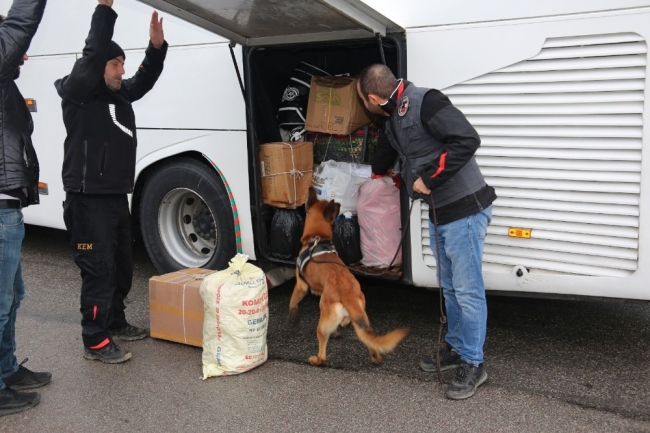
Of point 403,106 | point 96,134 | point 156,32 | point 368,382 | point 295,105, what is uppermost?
point 156,32

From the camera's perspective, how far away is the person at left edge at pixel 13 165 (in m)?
3.54

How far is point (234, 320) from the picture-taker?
4.13m

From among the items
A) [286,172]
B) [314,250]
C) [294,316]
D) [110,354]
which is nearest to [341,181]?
[286,172]

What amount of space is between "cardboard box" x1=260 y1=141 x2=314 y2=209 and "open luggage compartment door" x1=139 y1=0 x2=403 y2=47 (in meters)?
0.77

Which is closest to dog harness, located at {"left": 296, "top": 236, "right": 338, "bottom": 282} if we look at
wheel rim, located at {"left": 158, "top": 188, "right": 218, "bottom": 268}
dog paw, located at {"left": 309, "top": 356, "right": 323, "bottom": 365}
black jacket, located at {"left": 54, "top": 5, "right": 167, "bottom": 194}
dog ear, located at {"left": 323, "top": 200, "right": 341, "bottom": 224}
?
dog ear, located at {"left": 323, "top": 200, "right": 341, "bottom": 224}

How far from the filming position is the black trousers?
4.39 meters

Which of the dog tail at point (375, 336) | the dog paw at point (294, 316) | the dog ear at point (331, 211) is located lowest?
the dog paw at point (294, 316)

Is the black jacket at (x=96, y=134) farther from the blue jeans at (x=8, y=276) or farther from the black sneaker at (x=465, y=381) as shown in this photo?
the black sneaker at (x=465, y=381)

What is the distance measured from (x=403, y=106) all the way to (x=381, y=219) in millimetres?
1068

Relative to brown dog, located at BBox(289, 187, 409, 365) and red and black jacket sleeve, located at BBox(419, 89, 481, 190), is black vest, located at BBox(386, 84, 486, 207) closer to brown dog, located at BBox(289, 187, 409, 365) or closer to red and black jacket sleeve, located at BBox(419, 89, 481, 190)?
red and black jacket sleeve, located at BBox(419, 89, 481, 190)

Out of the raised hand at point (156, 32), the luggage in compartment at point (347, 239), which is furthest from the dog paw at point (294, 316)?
the raised hand at point (156, 32)

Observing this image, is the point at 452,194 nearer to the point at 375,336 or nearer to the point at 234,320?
the point at 375,336

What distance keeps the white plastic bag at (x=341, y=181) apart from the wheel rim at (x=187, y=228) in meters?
1.08

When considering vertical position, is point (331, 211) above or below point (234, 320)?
above
